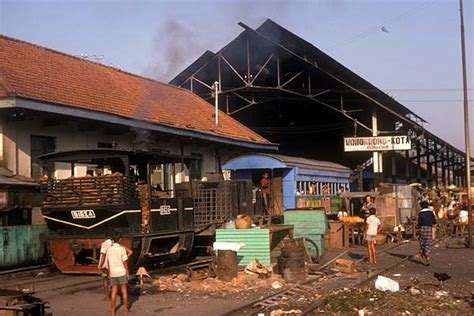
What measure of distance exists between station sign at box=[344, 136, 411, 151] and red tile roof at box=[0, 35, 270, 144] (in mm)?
5502

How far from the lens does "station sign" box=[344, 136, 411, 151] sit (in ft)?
98.7

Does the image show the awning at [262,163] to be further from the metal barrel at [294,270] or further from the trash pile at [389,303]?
the trash pile at [389,303]

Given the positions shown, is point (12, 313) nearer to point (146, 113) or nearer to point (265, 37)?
point (146, 113)

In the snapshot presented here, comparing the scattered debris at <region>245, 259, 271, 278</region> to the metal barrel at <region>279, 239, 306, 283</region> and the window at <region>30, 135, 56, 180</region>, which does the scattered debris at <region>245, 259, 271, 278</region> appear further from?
the window at <region>30, 135, 56, 180</region>

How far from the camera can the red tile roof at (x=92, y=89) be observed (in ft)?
55.5

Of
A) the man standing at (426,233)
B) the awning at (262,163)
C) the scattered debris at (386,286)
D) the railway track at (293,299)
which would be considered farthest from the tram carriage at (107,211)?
the awning at (262,163)

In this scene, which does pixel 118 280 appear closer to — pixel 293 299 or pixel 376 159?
pixel 293 299

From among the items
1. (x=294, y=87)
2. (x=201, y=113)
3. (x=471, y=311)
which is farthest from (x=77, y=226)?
(x=294, y=87)

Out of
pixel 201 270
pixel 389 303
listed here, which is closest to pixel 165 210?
pixel 201 270

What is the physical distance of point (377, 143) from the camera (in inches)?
1221

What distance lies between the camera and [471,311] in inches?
364

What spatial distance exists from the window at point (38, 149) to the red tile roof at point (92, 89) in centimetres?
126

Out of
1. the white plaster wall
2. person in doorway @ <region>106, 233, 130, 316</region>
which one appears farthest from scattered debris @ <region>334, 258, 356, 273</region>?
the white plaster wall

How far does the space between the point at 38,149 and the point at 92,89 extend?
157 inches
